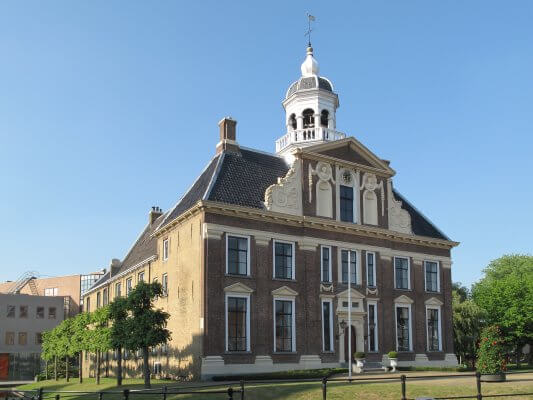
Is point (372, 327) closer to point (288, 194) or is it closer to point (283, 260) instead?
point (283, 260)

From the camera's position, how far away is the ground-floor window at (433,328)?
47350mm

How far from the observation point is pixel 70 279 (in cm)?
10338

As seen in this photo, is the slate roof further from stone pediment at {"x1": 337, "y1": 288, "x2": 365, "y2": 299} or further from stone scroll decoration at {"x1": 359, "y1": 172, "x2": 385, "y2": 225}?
stone pediment at {"x1": 337, "y1": 288, "x2": 365, "y2": 299}

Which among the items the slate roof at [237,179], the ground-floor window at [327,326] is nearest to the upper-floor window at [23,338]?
the slate roof at [237,179]

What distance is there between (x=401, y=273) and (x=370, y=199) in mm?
6144

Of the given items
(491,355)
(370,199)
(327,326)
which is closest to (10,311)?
(327,326)

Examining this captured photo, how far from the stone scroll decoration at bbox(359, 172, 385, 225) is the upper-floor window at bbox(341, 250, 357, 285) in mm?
2968

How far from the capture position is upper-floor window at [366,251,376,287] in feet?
146

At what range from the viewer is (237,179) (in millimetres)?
41469

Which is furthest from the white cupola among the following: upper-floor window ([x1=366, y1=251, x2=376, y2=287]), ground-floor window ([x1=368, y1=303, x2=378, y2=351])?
ground-floor window ([x1=368, y1=303, x2=378, y2=351])

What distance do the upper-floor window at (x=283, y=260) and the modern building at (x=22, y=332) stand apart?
53.4 m

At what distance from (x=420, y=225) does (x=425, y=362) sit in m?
10.7

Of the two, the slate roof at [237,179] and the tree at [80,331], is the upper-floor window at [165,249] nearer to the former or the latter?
the slate roof at [237,179]

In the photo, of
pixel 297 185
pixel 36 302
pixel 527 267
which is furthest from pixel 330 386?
pixel 36 302
